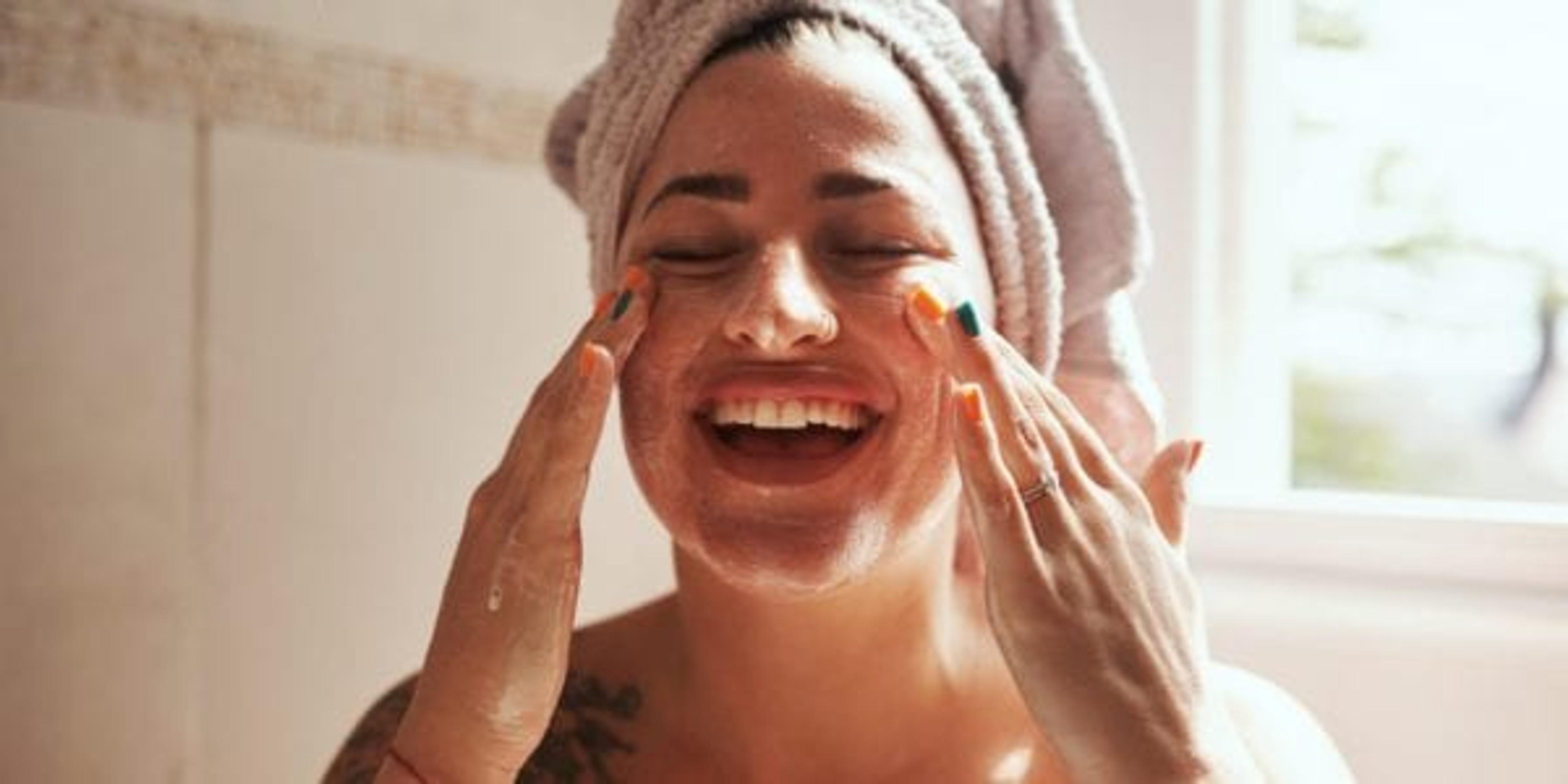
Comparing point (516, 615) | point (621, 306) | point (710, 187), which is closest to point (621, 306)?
point (621, 306)

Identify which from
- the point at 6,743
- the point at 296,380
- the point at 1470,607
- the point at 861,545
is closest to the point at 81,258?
the point at 296,380

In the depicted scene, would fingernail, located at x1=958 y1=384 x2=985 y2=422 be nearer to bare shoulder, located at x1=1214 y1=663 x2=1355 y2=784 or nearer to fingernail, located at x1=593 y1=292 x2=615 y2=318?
fingernail, located at x1=593 y1=292 x2=615 y2=318

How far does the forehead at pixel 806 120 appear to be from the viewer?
0.99m

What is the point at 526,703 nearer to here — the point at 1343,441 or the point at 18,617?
the point at 18,617

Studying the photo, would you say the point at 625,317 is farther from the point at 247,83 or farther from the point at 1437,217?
the point at 1437,217

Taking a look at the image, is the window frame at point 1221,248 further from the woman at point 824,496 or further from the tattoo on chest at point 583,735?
the tattoo on chest at point 583,735

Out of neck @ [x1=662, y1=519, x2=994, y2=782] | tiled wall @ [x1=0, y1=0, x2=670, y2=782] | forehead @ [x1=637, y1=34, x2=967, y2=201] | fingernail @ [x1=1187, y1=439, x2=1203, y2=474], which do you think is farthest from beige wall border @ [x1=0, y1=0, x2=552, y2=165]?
fingernail @ [x1=1187, y1=439, x2=1203, y2=474]

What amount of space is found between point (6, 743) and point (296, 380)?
359 millimetres

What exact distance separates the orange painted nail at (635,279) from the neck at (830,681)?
232 millimetres

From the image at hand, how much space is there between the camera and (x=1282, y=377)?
1755 mm

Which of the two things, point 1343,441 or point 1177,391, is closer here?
point 1177,391

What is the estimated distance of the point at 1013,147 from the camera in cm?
111

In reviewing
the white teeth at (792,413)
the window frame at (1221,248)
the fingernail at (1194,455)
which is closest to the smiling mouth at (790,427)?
the white teeth at (792,413)

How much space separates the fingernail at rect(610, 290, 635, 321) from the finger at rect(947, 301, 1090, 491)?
21 centimetres
